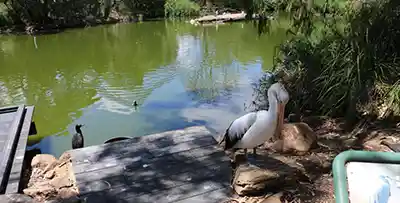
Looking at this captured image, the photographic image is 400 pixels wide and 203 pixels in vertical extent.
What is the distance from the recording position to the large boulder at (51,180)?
2.90 meters

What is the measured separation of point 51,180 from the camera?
10.6 ft

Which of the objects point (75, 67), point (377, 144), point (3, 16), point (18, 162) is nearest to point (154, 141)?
point (18, 162)

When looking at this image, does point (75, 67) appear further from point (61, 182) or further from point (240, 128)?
point (240, 128)

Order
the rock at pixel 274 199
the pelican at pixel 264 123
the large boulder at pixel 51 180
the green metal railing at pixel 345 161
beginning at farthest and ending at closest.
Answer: the large boulder at pixel 51 180, the pelican at pixel 264 123, the rock at pixel 274 199, the green metal railing at pixel 345 161

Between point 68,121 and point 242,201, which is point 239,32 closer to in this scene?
point 68,121

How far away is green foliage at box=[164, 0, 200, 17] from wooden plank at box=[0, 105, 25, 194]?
1659 cm

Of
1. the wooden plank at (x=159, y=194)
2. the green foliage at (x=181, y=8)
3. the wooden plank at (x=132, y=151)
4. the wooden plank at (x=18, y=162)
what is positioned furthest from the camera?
the green foliage at (x=181, y=8)

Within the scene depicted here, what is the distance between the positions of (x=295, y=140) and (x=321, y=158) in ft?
0.90

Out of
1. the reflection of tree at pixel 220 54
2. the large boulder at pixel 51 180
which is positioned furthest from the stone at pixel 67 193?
the reflection of tree at pixel 220 54

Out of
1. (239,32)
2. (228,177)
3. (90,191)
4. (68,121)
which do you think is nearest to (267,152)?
(228,177)

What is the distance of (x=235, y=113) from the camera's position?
18.8ft

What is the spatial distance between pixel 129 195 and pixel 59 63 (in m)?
8.67

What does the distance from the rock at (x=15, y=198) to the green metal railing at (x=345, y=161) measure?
7.70 feet

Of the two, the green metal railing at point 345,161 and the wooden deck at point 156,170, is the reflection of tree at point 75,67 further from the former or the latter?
the green metal railing at point 345,161
